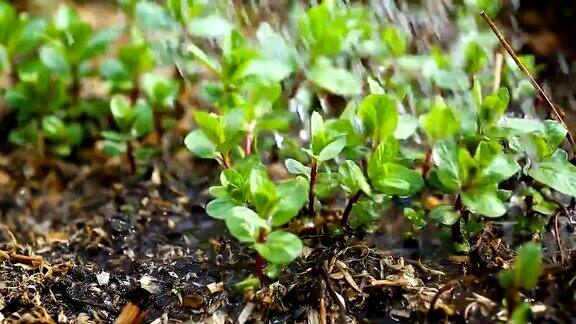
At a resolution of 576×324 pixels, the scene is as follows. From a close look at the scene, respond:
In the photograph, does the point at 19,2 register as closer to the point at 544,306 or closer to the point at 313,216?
the point at 313,216

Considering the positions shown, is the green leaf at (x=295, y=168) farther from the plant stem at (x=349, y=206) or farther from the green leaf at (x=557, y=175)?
the green leaf at (x=557, y=175)

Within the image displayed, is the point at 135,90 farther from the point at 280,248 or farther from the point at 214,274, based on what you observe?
the point at 280,248

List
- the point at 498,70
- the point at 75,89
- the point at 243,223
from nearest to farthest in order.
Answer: the point at 243,223 → the point at 498,70 → the point at 75,89

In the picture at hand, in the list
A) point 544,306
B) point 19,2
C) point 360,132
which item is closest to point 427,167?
point 360,132

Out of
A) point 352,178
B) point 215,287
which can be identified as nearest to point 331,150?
point 352,178

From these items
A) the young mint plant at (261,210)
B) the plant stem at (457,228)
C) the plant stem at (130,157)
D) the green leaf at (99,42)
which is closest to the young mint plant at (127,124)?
the plant stem at (130,157)

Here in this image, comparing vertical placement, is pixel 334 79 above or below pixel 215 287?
above

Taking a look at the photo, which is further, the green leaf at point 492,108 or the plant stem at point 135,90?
the plant stem at point 135,90
